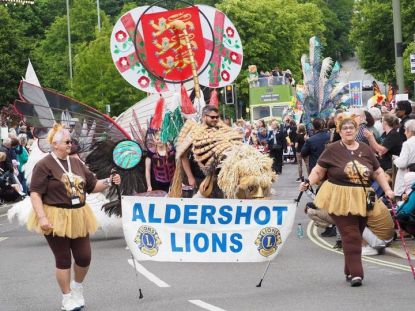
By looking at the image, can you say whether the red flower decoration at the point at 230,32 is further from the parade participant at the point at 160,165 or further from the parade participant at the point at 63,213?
the parade participant at the point at 63,213

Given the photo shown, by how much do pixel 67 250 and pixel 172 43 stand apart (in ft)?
22.0

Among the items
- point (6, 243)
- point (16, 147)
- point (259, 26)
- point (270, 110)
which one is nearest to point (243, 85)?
point (259, 26)

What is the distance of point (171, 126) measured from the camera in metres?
14.6

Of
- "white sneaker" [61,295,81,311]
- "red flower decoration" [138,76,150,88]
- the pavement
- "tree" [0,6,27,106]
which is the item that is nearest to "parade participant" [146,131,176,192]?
"red flower decoration" [138,76,150,88]

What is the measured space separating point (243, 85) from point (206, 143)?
217 feet

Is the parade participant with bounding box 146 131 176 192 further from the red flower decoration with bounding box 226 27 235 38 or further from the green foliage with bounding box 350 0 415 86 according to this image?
the green foliage with bounding box 350 0 415 86

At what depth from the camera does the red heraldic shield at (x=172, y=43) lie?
1562 centimetres

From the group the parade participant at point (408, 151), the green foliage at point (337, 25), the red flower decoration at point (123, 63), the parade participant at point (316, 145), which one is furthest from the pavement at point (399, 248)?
the green foliage at point (337, 25)

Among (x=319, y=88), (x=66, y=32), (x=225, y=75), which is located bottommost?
(x=319, y=88)

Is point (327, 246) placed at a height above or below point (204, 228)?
below

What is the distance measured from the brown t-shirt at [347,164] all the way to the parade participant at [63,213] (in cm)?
261

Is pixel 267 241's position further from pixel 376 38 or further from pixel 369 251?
pixel 376 38

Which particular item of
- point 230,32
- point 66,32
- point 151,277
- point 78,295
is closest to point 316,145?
point 230,32

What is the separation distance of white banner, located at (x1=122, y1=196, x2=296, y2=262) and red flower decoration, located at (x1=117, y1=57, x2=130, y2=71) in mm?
5991
